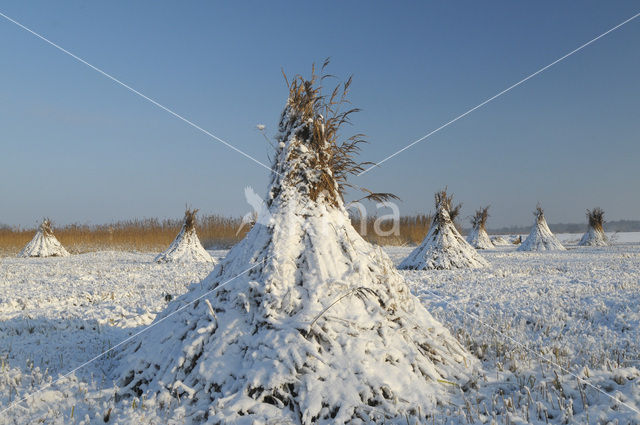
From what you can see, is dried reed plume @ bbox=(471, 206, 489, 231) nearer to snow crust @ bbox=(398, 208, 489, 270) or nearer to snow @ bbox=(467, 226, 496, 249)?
snow @ bbox=(467, 226, 496, 249)

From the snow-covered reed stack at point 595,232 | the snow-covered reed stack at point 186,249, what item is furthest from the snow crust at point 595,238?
the snow-covered reed stack at point 186,249

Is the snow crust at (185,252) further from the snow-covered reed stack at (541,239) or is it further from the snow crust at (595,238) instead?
the snow crust at (595,238)

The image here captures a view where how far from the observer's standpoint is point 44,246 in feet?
73.7

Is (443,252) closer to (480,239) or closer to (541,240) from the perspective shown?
(541,240)

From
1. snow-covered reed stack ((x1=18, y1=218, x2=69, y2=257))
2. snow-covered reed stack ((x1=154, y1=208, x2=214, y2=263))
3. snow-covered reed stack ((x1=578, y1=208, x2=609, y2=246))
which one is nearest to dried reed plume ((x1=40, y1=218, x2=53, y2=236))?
snow-covered reed stack ((x1=18, y1=218, x2=69, y2=257))

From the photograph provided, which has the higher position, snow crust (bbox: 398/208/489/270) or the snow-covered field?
snow crust (bbox: 398/208/489/270)

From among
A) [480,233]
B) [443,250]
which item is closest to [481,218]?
[480,233]

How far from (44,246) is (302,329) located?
24.6m

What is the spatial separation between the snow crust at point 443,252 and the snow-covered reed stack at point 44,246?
19.6 metres

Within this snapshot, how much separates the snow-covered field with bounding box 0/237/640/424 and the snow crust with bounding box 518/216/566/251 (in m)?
16.5

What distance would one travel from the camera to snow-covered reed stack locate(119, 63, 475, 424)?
301 cm

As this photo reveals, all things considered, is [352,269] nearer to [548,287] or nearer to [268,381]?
[268,381]

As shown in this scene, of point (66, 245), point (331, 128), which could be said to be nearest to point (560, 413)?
point (331, 128)

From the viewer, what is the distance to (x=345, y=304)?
360 centimetres
